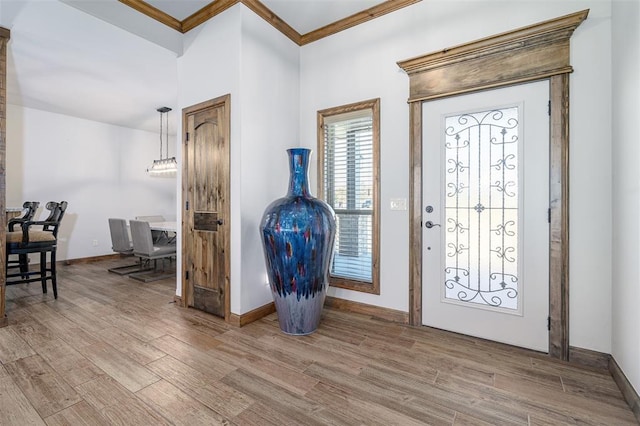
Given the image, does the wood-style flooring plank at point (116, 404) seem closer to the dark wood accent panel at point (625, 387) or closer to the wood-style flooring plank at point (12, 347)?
the wood-style flooring plank at point (12, 347)

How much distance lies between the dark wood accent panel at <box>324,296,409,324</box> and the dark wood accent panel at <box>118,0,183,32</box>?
10.6 feet

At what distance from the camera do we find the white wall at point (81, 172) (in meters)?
4.96

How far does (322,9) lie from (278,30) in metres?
0.50

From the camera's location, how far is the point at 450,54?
2465 millimetres

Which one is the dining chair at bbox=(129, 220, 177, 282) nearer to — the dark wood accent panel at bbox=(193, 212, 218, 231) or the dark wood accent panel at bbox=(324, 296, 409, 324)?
the dark wood accent panel at bbox=(193, 212, 218, 231)

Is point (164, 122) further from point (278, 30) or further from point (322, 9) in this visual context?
point (322, 9)

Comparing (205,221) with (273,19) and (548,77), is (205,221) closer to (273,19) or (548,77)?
(273,19)

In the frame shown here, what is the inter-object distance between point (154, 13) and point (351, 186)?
251 cm

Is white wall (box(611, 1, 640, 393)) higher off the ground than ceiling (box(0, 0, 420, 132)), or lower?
lower

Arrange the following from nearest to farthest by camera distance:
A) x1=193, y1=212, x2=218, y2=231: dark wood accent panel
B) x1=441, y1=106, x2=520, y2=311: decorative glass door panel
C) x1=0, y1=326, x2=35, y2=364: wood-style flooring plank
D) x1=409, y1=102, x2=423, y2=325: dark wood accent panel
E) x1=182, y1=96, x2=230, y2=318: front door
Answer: x1=0, y1=326, x2=35, y2=364: wood-style flooring plank → x1=441, y1=106, x2=520, y2=311: decorative glass door panel → x1=409, y1=102, x2=423, y2=325: dark wood accent panel → x1=182, y1=96, x2=230, y2=318: front door → x1=193, y1=212, x2=218, y2=231: dark wood accent panel

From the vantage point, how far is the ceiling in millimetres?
2660

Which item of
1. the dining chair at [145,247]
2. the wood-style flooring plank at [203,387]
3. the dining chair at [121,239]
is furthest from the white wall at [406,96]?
the dining chair at [121,239]

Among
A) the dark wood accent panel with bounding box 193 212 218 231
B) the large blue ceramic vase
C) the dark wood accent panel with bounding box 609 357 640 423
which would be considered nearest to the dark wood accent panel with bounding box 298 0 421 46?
the large blue ceramic vase

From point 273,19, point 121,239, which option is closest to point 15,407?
point 273,19
